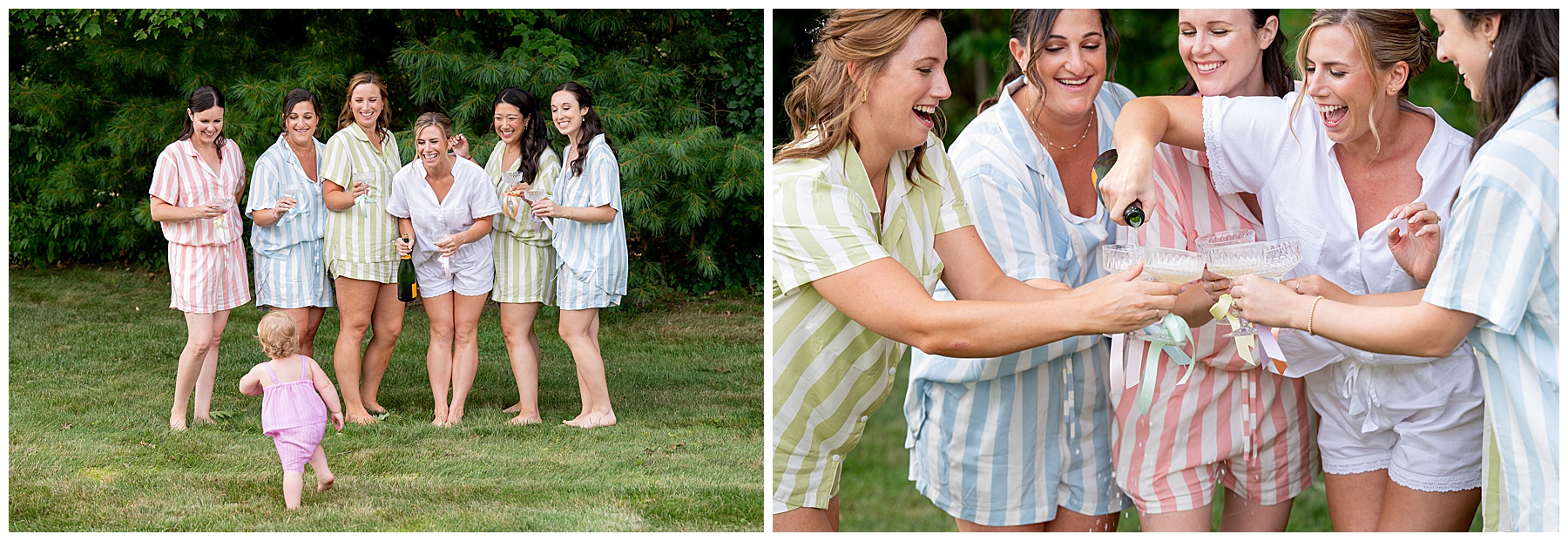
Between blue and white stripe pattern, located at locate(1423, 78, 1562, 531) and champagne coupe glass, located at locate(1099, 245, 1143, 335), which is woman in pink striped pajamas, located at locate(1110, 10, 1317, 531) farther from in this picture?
blue and white stripe pattern, located at locate(1423, 78, 1562, 531)

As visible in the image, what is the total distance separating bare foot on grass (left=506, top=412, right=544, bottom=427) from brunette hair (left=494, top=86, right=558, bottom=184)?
1.07 m

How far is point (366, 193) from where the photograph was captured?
18.1 ft

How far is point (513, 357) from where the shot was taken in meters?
5.69

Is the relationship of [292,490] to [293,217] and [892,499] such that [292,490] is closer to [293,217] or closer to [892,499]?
[293,217]

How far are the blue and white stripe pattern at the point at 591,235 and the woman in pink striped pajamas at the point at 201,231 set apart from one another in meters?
1.36

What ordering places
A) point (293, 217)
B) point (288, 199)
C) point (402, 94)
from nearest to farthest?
point (288, 199) → point (293, 217) → point (402, 94)

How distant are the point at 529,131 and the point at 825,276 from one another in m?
3.00

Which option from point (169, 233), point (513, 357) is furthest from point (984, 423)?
point (169, 233)

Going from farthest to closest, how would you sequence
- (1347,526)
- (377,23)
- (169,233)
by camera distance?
1. (377,23)
2. (169,233)
3. (1347,526)

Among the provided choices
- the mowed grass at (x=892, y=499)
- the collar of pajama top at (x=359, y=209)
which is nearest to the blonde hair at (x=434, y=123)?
the collar of pajama top at (x=359, y=209)

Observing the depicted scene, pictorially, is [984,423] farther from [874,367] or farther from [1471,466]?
[1471,466]

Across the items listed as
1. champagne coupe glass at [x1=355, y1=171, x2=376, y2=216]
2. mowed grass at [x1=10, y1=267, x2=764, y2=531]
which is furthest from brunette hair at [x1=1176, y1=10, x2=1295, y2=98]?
champagne coupe glass at [x1=355, y1=171, x2=376, y2=216]

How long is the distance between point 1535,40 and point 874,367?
5.39 ft

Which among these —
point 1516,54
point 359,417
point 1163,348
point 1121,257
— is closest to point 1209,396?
point 1163,348
